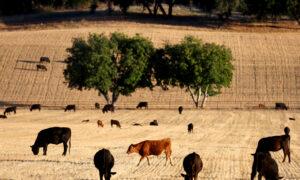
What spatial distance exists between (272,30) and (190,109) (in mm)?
41817

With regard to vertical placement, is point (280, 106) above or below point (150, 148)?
below

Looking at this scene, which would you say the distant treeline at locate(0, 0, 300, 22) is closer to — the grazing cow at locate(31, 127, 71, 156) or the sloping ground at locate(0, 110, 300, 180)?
the sloping ground at locate(0, 110, 300, 180)

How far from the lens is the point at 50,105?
75.4 m

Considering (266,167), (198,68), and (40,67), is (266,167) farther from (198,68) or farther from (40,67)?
(40,67)

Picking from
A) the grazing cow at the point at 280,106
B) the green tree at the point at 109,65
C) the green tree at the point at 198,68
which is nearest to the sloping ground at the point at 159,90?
the green tree at the point at 198,68

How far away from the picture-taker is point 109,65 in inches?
3044

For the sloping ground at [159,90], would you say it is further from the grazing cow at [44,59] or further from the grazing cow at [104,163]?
the grazing cow at [104,163]

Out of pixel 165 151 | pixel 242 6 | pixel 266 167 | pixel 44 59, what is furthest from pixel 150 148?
pixel 242 6

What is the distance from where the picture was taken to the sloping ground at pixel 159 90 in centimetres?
7931

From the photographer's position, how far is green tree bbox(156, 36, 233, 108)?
252 ft

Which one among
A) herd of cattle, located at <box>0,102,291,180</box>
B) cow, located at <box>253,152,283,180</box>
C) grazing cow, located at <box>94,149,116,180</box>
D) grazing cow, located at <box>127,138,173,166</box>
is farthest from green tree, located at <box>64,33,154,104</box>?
cow, located at <box>253,152,283,180</box>

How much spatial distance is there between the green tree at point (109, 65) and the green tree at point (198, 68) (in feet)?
9.97

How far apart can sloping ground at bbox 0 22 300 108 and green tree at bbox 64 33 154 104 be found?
79.7 inches

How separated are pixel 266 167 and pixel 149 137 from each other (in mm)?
19359
